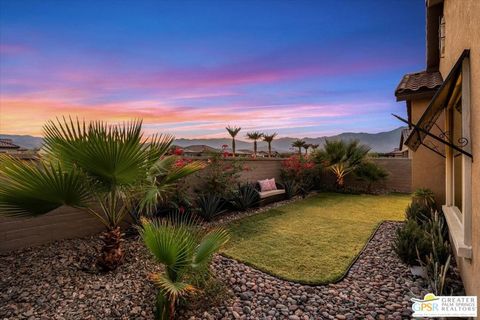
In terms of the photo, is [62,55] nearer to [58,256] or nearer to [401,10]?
[58,256]

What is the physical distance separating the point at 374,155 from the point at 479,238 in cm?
1290

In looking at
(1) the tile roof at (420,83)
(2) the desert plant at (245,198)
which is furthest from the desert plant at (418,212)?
(2) the desert plant at (245,198)

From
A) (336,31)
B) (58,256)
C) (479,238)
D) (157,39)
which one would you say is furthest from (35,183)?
(336,31)

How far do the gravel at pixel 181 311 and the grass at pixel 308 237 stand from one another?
26 cm

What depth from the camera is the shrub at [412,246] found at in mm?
3467

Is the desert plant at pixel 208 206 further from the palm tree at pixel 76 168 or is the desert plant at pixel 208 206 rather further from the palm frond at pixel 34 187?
the palm frond at pixel 34 187

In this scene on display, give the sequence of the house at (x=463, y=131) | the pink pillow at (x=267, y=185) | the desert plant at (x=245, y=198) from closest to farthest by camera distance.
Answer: the house at (x=463, y=131), the desert plant at (x=245, y=198), the pink pillow at (x=267, y=185)

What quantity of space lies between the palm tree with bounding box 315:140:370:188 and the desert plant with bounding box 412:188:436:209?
6.70m

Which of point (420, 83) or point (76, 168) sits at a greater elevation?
point (420, 83)

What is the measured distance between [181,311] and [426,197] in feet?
18.6

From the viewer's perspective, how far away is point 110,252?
3.59 m

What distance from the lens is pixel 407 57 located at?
9430mm

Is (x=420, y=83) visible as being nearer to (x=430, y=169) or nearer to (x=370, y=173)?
(x=430, y=169)

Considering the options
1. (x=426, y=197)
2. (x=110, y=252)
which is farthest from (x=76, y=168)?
(x=426, y=197)
